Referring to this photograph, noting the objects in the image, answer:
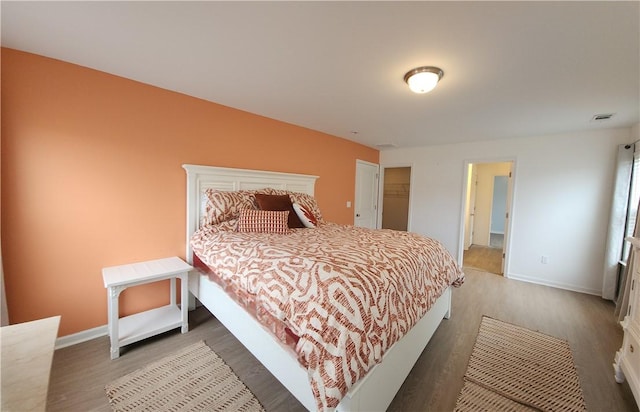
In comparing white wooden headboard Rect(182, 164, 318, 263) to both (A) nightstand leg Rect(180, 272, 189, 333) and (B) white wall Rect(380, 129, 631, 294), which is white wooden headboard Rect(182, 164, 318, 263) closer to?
(A) nightstand leg Rect(180, 272, 189, 333)

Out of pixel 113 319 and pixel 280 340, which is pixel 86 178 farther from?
pixel 280 340

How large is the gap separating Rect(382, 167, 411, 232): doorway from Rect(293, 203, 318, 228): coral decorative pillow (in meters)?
3.84

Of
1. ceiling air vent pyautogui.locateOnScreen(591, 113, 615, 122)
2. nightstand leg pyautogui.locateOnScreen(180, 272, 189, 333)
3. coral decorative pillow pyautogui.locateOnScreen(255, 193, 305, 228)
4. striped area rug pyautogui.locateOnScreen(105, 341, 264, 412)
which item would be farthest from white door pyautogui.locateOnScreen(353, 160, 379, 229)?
striped area rug pyautogui.locateOnScreen(105, 341, 264, 412)

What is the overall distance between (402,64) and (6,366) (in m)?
2.40

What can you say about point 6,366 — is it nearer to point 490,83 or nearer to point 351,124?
point 490,83

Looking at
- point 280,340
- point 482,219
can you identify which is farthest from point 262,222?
point 482,219

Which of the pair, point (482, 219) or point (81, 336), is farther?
point (482, 219)

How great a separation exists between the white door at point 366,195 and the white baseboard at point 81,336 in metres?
3.78

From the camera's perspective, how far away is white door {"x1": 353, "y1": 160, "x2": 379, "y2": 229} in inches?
190

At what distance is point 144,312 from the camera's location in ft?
7.45

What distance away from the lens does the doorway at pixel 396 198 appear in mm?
6352

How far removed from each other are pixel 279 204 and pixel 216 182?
725mm

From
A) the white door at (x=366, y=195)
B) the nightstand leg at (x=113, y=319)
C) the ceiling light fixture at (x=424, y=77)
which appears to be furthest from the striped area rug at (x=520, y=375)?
the white door at (x=366, y=195)

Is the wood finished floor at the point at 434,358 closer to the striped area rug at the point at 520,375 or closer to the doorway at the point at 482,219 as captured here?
the striped area rug at the point at 520,375
